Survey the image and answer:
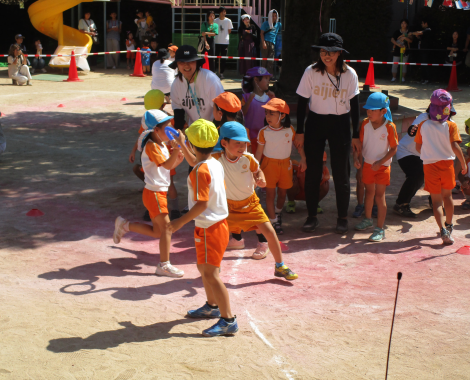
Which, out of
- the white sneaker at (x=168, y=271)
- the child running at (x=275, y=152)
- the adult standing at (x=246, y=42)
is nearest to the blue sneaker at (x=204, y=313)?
the white sneaker at (x=168, y=271)

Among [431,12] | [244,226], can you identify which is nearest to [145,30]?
[431,12]

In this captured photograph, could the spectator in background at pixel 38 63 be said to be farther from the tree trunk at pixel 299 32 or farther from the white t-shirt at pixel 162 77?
the tree trunk at pixel 299 32

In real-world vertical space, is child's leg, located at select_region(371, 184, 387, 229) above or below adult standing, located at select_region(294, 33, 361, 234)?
below

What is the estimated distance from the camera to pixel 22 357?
3.86 metres

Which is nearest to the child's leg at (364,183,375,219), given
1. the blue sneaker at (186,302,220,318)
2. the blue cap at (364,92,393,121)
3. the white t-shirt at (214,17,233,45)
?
the blue cap at (364,92,393,121)

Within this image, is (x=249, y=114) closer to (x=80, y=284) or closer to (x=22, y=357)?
(x=80, y=284)

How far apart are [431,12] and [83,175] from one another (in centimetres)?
1569

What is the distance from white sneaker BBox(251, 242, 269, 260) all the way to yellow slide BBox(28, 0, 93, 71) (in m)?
15.5

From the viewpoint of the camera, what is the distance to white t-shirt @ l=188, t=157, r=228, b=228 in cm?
427

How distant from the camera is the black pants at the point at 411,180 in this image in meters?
7.30

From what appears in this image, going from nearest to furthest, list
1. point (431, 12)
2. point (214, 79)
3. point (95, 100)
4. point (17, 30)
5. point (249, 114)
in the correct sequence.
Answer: point (214, 79), point (249, 114), point (95, 100), point (431, 12), point (17, 30)

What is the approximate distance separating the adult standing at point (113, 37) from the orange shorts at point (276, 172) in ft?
55.4

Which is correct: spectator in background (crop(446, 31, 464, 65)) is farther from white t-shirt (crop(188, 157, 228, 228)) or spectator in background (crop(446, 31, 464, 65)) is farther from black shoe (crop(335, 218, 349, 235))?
white t-shirt (crop(188, 157, 228, 228))

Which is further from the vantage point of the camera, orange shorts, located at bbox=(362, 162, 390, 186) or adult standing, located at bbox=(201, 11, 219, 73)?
adult standing, located at bbox=(201, 11, 219, 73)
